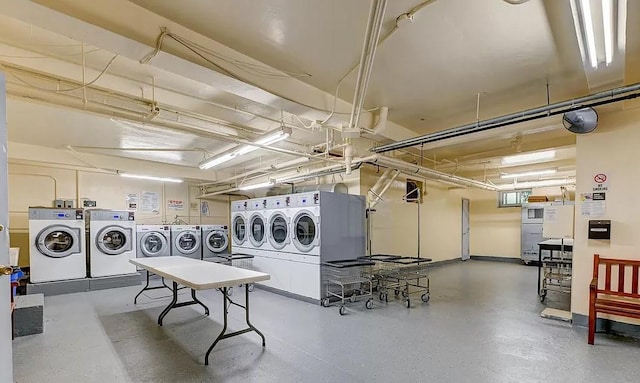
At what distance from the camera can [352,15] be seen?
2.24 m

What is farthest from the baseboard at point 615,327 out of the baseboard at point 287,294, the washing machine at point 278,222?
the washing machine at point 278,222

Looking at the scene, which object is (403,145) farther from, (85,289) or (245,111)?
(85,289)

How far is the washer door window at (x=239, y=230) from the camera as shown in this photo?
6.89m

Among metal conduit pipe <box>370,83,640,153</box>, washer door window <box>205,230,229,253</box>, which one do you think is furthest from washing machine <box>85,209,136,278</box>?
metal conduit pipe <box>370,83,640,153</box>

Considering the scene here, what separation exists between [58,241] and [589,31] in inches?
323

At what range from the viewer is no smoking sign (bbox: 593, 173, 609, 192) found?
3.72 metres

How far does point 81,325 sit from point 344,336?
11.2 feet

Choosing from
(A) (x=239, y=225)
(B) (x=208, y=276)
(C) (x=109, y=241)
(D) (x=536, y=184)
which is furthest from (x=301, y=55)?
(D) (x=536, y=184)

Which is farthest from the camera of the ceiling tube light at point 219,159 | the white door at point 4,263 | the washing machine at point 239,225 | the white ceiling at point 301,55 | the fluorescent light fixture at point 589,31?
the washing machine at point 239,225

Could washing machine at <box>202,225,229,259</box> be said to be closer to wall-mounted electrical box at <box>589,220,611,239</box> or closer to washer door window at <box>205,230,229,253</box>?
washer door window at <box>205,230,229,253</box>

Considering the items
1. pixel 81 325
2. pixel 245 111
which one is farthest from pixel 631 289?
pixel 81 325

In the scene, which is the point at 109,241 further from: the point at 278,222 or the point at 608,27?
the point at 608,27

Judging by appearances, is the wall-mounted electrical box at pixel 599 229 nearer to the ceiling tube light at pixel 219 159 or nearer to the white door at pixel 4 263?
the ceiling tube light at pixel 219 159

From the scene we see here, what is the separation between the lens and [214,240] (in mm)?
8336
